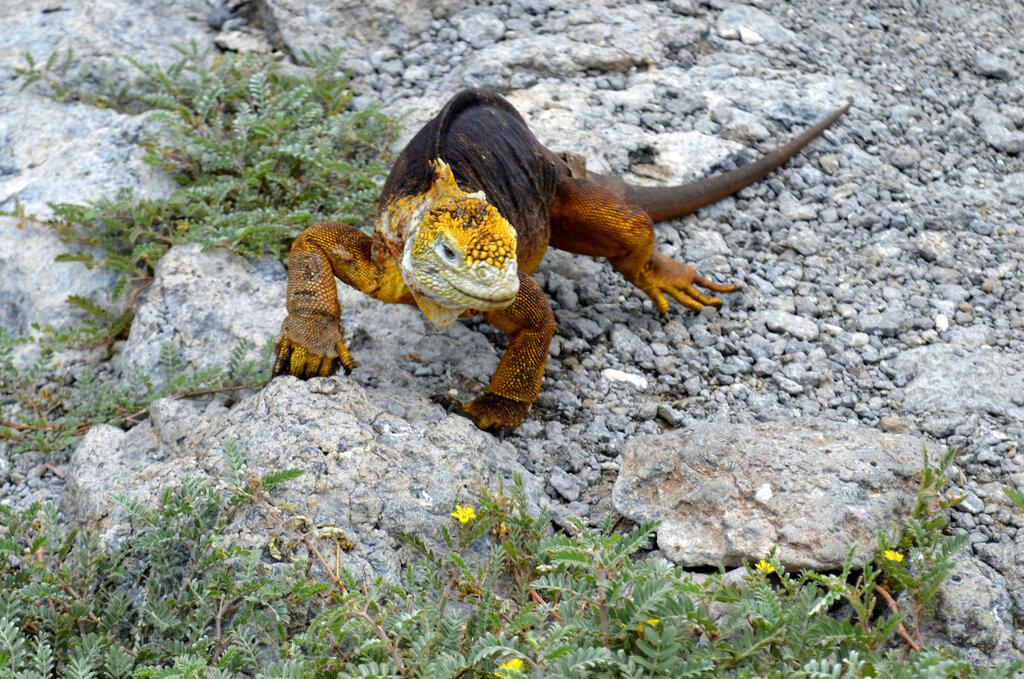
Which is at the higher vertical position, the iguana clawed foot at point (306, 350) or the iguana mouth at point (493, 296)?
the iguana mouth at point (493, 296)

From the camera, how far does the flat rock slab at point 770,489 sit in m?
3.74

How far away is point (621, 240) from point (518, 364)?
1.08 metres

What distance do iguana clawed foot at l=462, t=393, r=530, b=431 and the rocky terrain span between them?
110 millimetres

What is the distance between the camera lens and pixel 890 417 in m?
4.61

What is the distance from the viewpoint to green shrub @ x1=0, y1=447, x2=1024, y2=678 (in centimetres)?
293

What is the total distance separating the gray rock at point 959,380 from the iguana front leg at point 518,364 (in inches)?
Answer: 61.4

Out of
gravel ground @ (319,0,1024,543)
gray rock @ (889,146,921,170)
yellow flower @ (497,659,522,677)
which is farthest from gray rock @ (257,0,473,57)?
yellow flower @ (497,659,522,677)

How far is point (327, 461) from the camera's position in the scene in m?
3.82

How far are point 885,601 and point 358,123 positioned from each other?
12.8ft

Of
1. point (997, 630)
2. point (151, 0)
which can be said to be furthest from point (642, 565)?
point (151, 0)

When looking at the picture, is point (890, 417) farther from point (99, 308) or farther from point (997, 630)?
point (99, 308)

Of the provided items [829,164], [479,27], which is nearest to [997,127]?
[829,164]

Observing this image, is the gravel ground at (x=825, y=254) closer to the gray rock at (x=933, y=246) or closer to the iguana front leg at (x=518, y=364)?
the gray rock at (x=933, y=246)

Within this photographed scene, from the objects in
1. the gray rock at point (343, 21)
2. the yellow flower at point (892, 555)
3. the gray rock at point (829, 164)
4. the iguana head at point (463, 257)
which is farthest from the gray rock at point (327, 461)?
the gray rock at point (343, 21)
